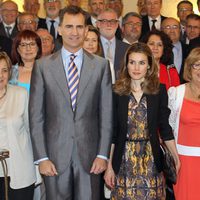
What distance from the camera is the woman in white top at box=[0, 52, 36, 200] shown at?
343cm

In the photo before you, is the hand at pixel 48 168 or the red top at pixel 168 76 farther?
the red top at pixel 168 76

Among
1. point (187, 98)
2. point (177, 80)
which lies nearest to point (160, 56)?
point (177, 80)

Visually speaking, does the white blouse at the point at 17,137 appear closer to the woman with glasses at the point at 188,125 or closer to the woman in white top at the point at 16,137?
the woman in white top at the point at 16,137

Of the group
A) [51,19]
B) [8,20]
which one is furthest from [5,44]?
[51,19]

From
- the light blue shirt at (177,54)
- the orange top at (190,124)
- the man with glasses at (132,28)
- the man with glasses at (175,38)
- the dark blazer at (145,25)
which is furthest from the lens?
the dark blazer at (145,25)

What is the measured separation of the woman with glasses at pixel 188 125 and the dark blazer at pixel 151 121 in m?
0.19

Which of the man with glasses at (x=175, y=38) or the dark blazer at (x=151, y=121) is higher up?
the man with glasses at (x=175, y=38)

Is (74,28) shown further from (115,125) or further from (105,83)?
(115,125)

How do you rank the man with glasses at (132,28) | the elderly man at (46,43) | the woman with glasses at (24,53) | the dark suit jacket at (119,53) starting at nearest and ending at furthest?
1. the woman with glasses at (24,53)
2. the dark suit jacket at (119,53)
3. the elderly man at (46,43)
4. the man with glasses at (132,28)

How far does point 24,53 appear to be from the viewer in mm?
4293

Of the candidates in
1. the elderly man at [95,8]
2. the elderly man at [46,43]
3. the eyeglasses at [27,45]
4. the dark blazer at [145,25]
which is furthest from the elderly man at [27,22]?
the eyeglasses at [27,45]

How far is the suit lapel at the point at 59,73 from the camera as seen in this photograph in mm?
3363

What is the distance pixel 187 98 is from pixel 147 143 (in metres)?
0.53

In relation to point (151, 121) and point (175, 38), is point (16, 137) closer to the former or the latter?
point (151, 121)
